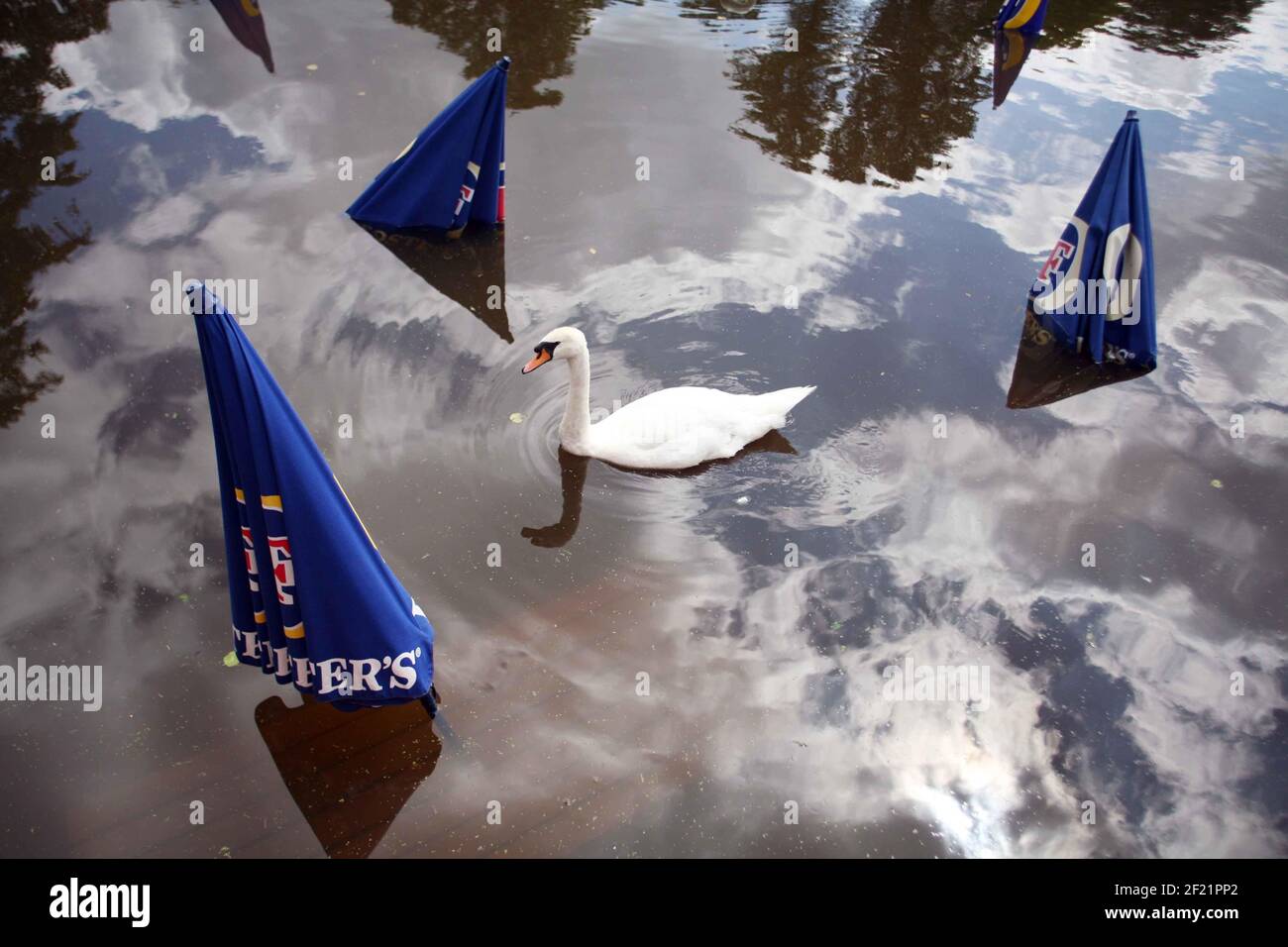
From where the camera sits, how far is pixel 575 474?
252 inches

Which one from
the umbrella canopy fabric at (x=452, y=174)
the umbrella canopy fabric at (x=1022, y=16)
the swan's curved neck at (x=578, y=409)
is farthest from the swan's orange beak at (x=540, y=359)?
the umbrella canopy fabric at (x=1022, y=16)

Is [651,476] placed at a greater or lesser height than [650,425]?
lesser

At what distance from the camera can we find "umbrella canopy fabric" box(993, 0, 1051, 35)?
38.1ft

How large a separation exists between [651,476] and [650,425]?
1.09ft

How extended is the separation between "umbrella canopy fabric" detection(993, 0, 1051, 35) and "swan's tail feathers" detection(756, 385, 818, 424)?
7.55m

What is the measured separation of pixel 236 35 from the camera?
10.4m

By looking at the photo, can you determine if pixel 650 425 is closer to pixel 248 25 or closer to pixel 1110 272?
pixel 1110 272

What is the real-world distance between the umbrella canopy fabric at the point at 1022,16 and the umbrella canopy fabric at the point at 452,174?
6.83 meters

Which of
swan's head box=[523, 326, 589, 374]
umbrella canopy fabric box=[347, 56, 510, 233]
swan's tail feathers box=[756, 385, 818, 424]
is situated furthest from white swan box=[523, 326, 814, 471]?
umbrella canopy fabric box=[347, 56, 510, 233]

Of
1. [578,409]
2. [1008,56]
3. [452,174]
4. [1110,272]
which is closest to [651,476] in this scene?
[578,409]

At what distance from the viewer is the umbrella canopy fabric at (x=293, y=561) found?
3869 millimetres

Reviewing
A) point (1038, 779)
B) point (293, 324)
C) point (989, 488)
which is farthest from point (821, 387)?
point (293, 324)

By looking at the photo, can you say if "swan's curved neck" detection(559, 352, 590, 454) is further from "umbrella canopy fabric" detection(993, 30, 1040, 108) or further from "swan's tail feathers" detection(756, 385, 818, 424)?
"umbrella canopy fabric" detection(993, 30, 1040, 108)

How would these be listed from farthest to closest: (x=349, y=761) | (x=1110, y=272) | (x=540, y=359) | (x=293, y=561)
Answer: (x=1110, y=272) < (x=540, y=359) < (x=349, y=761) < (x=293, y=561)
